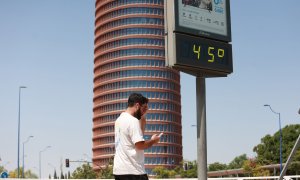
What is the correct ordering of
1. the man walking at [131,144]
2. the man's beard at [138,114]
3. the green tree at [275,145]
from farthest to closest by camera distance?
the green tree at [275,145] < the man's beard at [138,114] < the man walking at [131,144]

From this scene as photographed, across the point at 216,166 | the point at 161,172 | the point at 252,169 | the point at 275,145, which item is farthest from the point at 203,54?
the point at 216,166

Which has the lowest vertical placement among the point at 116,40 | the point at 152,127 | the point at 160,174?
the point at 160,174

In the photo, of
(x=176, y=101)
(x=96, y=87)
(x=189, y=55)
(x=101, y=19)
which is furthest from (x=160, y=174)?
(x=189, y=55)

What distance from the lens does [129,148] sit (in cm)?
720

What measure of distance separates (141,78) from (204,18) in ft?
473

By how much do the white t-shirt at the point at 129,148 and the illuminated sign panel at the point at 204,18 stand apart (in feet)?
12.2

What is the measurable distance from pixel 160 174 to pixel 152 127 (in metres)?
21.8

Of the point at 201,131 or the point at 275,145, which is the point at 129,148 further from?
the point at 275,145

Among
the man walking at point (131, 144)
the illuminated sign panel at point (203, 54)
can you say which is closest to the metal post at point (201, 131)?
the illuminated sign panel at point (203, 54)

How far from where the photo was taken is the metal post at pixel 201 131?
1073cm

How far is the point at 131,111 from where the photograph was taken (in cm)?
730

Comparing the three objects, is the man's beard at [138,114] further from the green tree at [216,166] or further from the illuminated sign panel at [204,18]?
the green tree at [216,166]

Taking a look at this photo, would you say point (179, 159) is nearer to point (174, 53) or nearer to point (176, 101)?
point (176, 101)

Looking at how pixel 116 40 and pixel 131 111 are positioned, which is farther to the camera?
pixel 116 40
